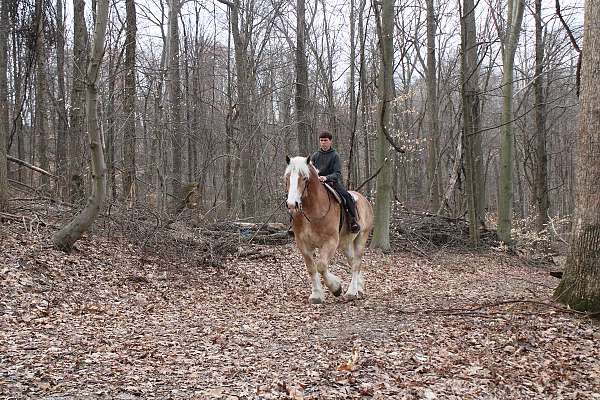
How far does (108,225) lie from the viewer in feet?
40.5

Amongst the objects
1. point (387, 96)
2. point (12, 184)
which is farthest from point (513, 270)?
point (12, 184)

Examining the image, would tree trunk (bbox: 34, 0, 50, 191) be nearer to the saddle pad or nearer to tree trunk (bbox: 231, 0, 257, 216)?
tree trunk (bbox: 231, 0, 257, 216)

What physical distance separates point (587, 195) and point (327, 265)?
3998 mm

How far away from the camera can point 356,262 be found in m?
9.90

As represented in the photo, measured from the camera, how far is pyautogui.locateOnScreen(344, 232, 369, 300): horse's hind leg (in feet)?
31.2

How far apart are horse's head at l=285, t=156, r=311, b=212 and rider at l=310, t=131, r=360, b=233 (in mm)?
1188

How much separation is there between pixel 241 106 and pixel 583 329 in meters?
15.5

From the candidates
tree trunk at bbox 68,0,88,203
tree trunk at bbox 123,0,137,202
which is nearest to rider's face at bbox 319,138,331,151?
tree trunk at bbox 68,0,88,203

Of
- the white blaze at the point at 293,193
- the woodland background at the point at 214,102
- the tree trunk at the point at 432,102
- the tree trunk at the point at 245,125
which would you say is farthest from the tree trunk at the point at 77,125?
the tree trunk at the point at 432,102

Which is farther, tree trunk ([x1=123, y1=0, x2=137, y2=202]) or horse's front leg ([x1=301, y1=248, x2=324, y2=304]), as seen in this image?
tree trunk ([x1=123, y1=0, x2=137, y2=202])

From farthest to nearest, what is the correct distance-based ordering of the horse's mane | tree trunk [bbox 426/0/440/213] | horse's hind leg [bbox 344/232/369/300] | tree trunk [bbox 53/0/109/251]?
tree trunk [bbox 426/0/440/213], horse's hind leg [bbox 344/232/369/300], tree trunk [bbox 53/0/109/251], the horse's mane

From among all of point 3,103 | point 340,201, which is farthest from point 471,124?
point 3,103

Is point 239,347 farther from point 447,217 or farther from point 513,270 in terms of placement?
point 447,217

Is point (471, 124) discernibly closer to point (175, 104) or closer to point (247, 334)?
point (175, 104)
